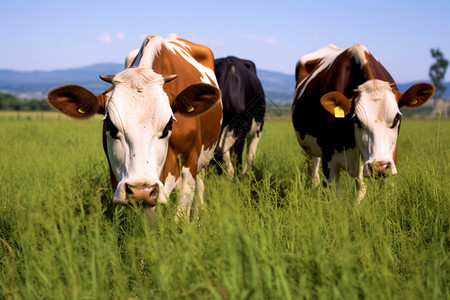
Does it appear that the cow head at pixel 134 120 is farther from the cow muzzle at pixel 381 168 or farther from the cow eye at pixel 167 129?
the cow muzzle at pixel 381 168

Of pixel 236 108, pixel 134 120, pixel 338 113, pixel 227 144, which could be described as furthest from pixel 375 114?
pixel 227 144

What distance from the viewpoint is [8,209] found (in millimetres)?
3742

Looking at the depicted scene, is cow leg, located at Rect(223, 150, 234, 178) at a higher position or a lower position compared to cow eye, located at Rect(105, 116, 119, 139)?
lower

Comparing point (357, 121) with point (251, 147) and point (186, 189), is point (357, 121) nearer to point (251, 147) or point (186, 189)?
point (186, 189)

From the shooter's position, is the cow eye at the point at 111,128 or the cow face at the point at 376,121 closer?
the cow eye at the point at 111,128

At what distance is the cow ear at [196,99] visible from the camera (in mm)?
3422

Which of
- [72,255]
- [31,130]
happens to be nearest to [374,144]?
[72,255]

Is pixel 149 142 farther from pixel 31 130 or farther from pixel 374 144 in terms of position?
pixel 31 130

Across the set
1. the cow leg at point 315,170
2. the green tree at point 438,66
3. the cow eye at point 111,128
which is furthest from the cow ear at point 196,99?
the green tree at point 438,66

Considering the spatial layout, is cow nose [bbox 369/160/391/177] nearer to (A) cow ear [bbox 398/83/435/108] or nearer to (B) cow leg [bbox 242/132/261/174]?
(A) cow ear [bbox 398/83/435/108]

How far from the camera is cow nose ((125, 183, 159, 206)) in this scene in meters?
2.81

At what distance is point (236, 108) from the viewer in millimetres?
6707

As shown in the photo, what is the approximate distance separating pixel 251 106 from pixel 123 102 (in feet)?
14.0

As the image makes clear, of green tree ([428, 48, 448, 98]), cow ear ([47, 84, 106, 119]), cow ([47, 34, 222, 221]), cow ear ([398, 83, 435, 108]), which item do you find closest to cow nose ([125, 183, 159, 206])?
cow ([47, 34, 222, 221])
